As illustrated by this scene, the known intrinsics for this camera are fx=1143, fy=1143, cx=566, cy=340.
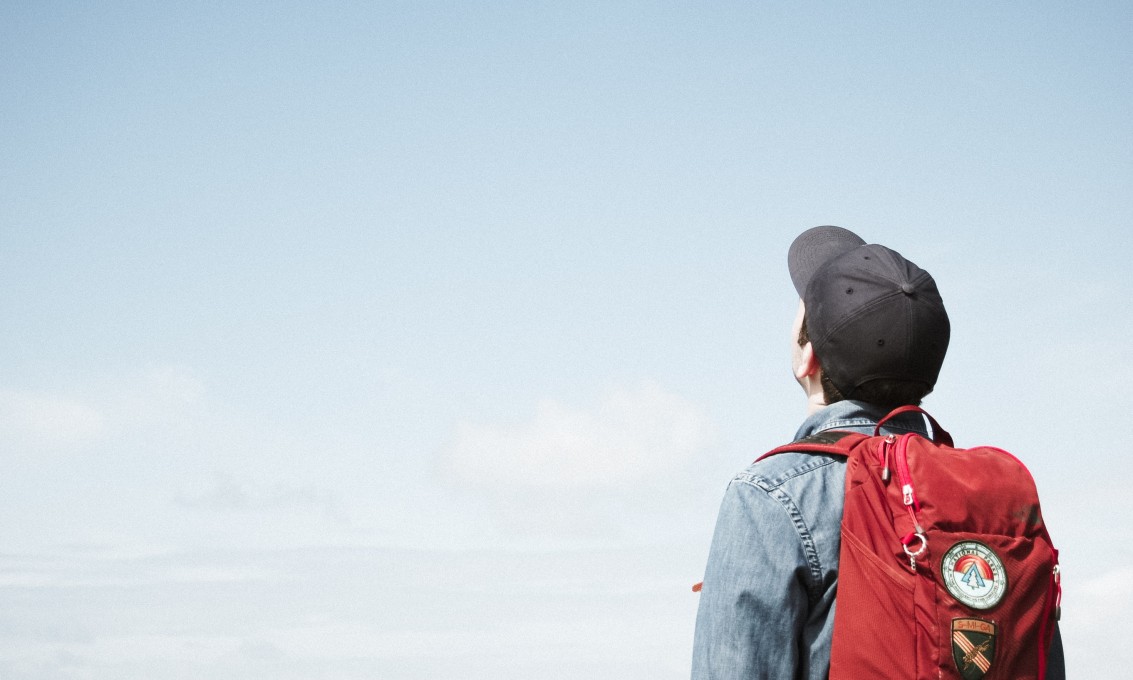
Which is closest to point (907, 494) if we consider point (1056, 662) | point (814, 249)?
point (1056, 662)

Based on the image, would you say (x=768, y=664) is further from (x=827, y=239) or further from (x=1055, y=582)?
(x=827, y=239)

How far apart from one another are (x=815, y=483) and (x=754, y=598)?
41 cm

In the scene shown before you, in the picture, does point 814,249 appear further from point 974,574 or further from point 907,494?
point 974,574

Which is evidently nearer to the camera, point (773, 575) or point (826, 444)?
point (773, 575)

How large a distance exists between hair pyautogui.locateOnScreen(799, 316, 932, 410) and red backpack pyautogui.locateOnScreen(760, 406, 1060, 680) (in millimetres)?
230

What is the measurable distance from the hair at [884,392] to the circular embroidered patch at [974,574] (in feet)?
1.87

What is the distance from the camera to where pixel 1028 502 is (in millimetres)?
3479

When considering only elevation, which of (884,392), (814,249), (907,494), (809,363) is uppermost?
(814,249)

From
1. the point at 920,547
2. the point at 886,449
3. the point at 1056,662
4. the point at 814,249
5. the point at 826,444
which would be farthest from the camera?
the point at 814,249

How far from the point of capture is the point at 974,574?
3350 mm

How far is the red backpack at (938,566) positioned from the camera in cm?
326

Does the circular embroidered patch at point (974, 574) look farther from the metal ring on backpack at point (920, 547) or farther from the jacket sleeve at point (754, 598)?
the jacket sleeve at point (754, 598)

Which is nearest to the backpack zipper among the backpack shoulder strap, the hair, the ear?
the backpack shoulder strap

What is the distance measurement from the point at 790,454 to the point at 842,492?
0.19 m
